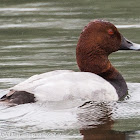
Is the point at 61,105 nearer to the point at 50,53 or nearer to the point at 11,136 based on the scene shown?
the point at 11,136

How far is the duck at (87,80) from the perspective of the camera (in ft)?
27.3

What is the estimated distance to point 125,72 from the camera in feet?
34.0

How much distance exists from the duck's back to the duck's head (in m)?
0.43

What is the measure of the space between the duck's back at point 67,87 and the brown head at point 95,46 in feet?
1.39

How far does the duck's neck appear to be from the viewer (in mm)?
9188

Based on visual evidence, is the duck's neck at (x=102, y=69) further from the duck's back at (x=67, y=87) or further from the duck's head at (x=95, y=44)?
the duck's back at (x=67, y=87)

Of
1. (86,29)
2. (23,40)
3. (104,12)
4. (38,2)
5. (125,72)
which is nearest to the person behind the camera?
(86,29)

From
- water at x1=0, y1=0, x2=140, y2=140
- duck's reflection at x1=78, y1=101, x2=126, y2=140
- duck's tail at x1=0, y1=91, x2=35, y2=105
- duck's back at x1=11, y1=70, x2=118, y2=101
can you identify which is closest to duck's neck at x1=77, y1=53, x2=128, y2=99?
water at x1=0, y1=0, x2=140, y2=140

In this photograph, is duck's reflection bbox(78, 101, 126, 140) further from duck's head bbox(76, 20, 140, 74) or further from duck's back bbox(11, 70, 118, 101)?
duck's head bbox(76, 20, 140, 74)

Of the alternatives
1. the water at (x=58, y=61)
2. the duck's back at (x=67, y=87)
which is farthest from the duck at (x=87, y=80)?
the water at (x=58, y=61)

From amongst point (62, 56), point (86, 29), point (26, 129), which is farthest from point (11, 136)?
point (62, 56)

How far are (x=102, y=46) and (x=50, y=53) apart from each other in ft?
8.20

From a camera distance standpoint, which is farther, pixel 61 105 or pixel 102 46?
pixel 102 46

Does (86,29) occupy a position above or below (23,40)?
above
